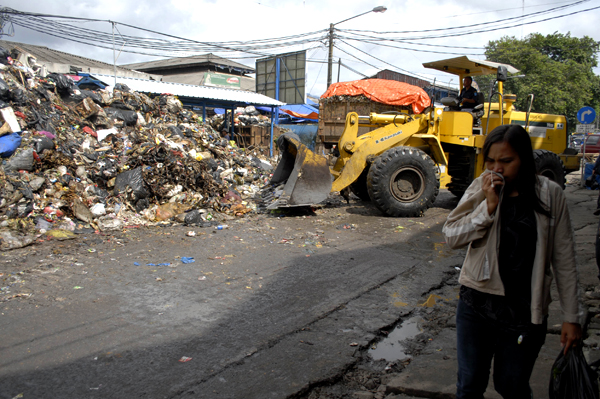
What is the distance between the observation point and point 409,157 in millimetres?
7871

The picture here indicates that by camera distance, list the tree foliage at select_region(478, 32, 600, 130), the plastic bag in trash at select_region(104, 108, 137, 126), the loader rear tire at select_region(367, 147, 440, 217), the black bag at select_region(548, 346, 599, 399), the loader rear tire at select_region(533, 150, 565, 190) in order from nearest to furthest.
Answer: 1. the black bag at select_region(548, 346, 599, 399)
2. the loader rear tire at select_region(367, 147, 440, 217)
3. the loader rear tire at select_region(533, 150, 565, 190)
4. the plastic bag in trash at select_region(104, 108, 137, 126)
5. the tree foliage at select_region(478, 32, 600, 130)

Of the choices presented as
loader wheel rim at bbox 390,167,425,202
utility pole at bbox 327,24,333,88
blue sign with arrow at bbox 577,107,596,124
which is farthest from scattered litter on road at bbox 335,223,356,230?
utility pole at bbox 327,24,333,88

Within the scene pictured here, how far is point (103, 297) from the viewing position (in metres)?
4.23

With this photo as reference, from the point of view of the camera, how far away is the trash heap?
23.5ft

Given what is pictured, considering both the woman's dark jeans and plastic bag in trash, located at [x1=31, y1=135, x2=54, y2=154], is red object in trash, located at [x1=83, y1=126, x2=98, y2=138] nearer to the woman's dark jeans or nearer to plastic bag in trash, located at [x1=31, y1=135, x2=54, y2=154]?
plastic bag in trash, located at [x1=31, y1=135, x2=54, y2=154]

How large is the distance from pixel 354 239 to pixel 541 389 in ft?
13.6

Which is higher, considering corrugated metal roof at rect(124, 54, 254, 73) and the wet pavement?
corrugated metal roof at rect(124, 54, 254, 73)

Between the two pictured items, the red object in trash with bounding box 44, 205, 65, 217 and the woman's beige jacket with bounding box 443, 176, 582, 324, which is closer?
the woman's beige jacket with bounding box 443, 176, 582, 324

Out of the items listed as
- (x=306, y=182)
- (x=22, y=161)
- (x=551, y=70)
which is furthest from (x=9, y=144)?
(x=551, y=70)

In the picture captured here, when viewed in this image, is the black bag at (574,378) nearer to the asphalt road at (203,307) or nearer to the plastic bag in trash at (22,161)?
the asphalt road at (203,307)

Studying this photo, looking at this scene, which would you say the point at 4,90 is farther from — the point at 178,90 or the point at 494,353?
the point at 494,353

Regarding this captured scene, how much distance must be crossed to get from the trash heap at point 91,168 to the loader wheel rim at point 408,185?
2962 mm

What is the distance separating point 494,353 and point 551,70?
116ft

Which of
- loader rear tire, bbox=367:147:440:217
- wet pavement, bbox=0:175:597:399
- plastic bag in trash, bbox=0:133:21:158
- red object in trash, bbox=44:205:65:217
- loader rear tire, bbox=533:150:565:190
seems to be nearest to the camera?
wet pavement, bbox=0:175:597:399
